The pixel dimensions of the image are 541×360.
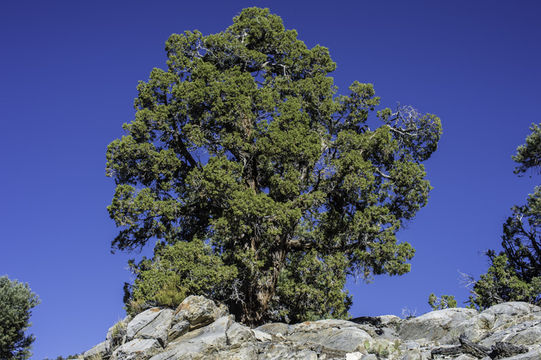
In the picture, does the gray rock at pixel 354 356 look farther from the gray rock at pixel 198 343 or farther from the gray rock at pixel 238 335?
the gray rock at pixel 198 343

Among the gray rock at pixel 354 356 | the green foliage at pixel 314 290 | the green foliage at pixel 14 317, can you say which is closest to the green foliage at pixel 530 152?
the green foliage at pixel 314 290

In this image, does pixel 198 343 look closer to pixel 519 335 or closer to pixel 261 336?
pixel 261 336

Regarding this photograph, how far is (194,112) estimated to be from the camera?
22297 mm

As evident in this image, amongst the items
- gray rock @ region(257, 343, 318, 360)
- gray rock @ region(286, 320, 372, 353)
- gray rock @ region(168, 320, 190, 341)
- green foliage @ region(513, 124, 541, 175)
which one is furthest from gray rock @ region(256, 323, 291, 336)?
green foliage @ region(513, 124, 541, 175)

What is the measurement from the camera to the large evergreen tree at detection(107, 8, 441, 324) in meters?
20.5

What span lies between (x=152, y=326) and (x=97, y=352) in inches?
86.2

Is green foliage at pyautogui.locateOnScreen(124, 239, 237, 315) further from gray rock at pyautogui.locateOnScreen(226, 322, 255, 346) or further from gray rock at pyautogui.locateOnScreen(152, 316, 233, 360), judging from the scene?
gray rock at pyautogui.locateOnScreen(226, 322, 255, 346)

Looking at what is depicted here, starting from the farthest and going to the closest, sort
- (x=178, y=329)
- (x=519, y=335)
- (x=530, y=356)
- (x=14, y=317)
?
1. (x=14, y=317)
2. (x=178, y=329)
3. (x=519, y=335)
4. (x=530, y=356)

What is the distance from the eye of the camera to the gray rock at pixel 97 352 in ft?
53.5

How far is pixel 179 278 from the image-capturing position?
62.0 ft

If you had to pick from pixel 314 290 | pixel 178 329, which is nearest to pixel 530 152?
pixel 314 290

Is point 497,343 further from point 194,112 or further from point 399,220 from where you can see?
point 194,112

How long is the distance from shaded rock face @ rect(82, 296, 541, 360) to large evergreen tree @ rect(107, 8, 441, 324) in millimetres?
3574

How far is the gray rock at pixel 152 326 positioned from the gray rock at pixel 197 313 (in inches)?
13.2
